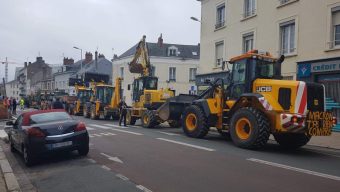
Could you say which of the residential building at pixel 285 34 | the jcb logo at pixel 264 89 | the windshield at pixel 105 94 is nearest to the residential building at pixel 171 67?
the windshield at pixel 105 94

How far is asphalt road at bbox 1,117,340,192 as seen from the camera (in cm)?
740

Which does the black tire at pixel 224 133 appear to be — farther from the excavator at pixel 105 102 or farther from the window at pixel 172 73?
the window at pixel 172 73

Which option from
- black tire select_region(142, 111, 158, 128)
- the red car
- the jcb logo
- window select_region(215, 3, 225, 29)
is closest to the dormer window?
window select_region(215, 3, 225, 29)

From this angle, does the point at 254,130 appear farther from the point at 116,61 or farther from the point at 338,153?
the point at 116,61

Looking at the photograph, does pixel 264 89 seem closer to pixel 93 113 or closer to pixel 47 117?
pixel 47 117

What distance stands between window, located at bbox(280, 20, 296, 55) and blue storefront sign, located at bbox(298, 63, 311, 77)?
1.29 meters

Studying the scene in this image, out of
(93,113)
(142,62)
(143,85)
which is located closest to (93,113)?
(93,113)

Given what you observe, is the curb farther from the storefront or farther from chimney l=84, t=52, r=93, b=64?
chimney l=84, t=52, r=93, b=64

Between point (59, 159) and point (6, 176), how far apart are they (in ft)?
7.39

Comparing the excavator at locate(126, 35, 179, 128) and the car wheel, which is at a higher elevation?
the excavator at locate(126, 35, 179, 128)

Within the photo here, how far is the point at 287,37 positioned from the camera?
2144 cm

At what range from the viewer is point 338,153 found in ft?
39.9

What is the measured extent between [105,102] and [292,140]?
1799cm

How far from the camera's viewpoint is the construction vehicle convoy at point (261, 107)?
11336 millimetres
